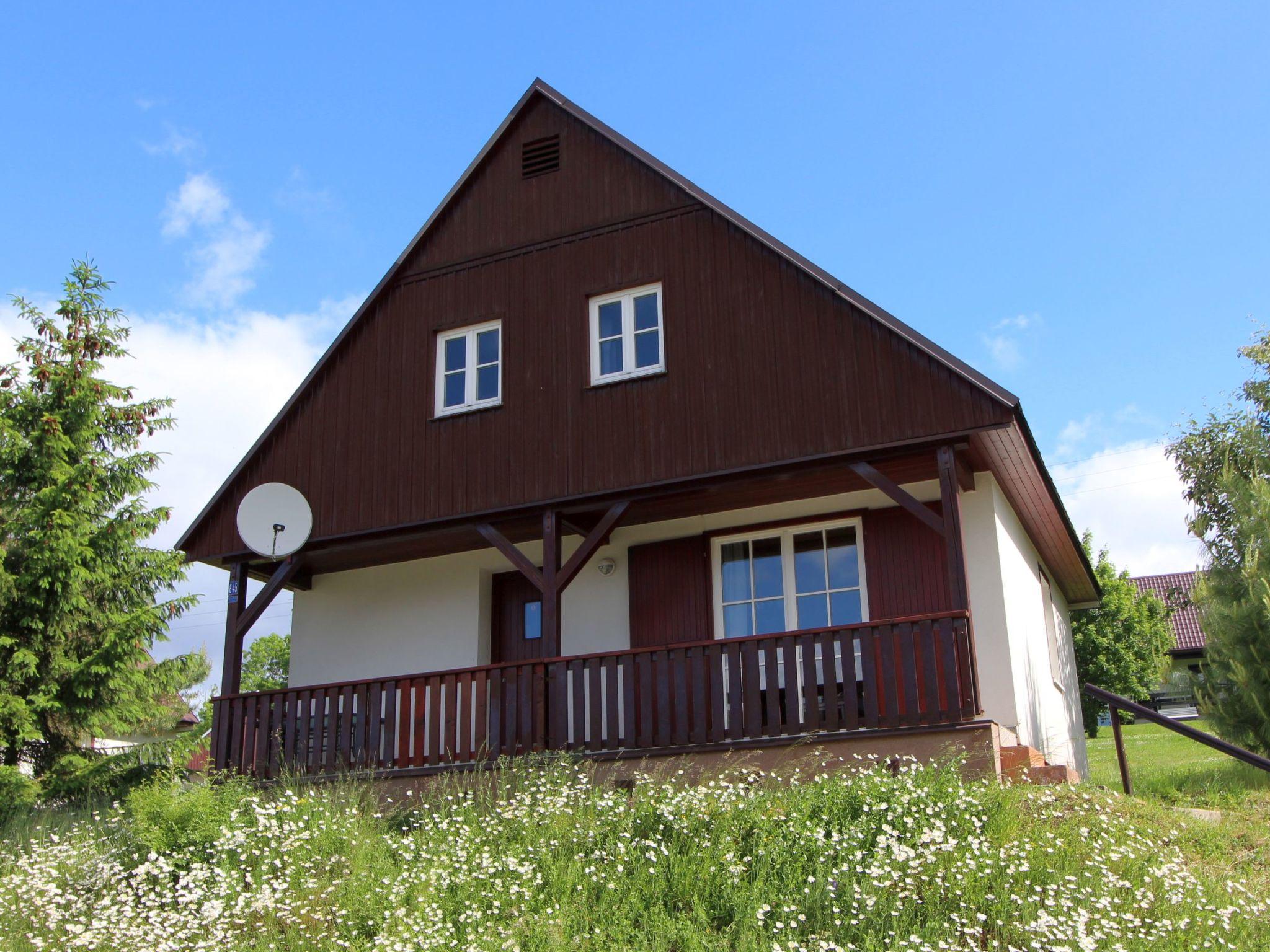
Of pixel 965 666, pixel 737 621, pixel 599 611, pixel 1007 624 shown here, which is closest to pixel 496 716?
pixel 599 611

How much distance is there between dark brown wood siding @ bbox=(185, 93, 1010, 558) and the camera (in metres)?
11.3

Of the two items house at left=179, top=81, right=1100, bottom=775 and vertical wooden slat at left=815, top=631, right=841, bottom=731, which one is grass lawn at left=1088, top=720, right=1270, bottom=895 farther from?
vertical wooden slat at left=815, top=631, right=841, bottom=731

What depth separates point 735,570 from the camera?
12672mm

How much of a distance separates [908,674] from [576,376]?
4710mm

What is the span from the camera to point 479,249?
545 inches

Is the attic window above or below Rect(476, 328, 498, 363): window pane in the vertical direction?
above

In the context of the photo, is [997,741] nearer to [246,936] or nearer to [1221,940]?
[1221,940]

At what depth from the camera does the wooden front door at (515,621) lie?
13688mm

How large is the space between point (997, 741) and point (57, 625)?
34.4ft

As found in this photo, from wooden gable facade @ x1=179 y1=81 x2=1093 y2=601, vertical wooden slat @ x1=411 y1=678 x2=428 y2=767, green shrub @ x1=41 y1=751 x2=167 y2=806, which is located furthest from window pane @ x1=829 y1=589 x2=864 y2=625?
green shrub @ x1=41 y1=751 x2=167 y2=806

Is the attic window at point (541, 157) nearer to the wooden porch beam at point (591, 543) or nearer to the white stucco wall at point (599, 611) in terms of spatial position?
the white stucco wall at point (599, 611)

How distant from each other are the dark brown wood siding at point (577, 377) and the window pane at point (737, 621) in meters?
1.73

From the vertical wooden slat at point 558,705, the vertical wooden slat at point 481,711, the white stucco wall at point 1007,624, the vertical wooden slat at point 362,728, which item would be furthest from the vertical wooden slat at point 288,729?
the white stucco wall at point 1007,624

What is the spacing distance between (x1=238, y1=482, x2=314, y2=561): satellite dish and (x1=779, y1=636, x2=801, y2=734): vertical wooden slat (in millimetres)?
5584
